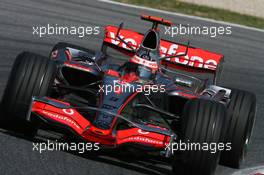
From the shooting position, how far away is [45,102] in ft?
28.9

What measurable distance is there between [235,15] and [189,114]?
48.2 feet

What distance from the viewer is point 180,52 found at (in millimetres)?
12258

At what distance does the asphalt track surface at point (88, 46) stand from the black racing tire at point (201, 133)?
58cm

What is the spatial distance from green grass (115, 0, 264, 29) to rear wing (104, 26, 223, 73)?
991 cm

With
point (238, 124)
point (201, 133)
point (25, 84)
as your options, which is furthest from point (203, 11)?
point (201, 133)

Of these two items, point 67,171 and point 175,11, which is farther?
point 175,11

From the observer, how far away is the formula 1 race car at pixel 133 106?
8.59m

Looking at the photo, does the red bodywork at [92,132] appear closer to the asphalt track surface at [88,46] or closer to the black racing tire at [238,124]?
the asphalt track surface at [88,46]

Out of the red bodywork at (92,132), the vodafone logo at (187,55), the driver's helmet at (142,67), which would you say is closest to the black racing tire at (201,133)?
the red bodywork at (92,132)

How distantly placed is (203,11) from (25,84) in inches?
559

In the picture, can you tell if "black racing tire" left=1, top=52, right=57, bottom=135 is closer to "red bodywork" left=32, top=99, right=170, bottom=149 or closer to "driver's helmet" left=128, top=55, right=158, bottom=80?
"red bodywork" left=32, top=99, right=170, bottom=149

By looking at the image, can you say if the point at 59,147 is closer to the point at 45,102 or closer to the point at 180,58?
the point at 45,102

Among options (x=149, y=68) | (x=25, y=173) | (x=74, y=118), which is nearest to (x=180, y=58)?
(x=149, y=68)

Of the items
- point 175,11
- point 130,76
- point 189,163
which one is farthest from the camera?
point 175,11
